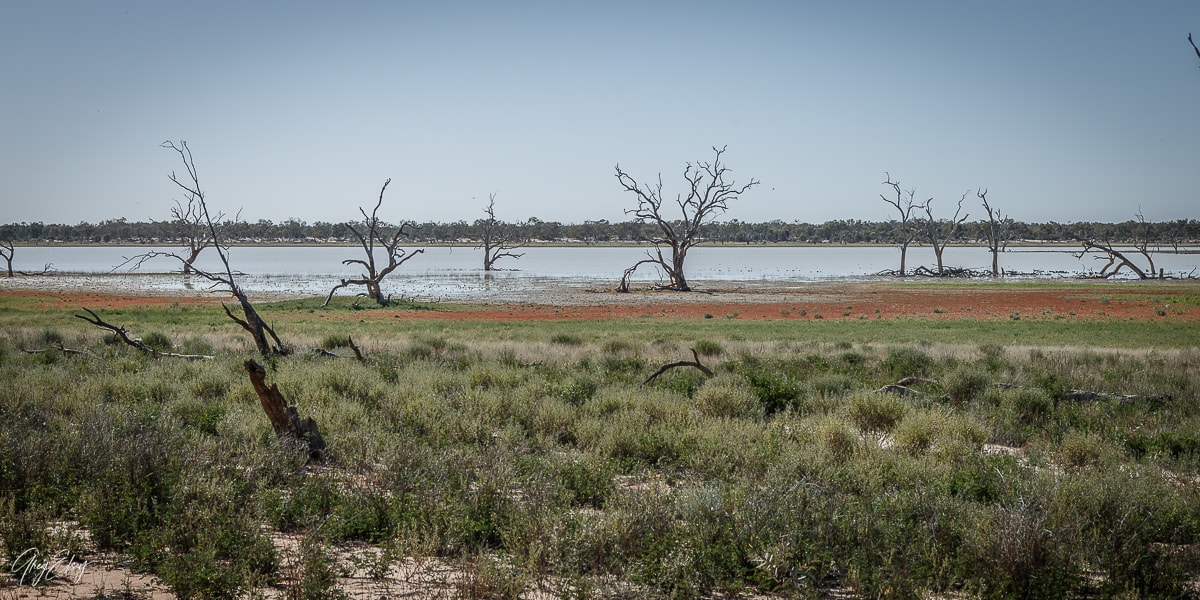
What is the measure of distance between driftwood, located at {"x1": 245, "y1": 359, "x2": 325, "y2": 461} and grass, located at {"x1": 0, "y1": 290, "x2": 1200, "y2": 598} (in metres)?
0.23

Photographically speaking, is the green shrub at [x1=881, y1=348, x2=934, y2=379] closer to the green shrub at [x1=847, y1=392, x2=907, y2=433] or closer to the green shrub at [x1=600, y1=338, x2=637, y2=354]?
the green shrub at [x1=847, y1=392, x2=907, y2=433]

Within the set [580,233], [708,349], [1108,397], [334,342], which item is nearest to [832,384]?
[1108,397]

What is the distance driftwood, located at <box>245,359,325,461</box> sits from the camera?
28.4ft

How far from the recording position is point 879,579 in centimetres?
536

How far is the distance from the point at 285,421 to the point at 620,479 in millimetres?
3762

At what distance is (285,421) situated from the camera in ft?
29.1

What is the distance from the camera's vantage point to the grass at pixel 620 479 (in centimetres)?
558

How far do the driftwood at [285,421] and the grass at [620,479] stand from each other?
0.23 meters

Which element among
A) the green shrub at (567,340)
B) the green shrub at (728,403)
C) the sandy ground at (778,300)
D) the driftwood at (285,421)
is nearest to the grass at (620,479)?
the green shrub at (728,403)

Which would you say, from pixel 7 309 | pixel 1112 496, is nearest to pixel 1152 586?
pixel 1112 496

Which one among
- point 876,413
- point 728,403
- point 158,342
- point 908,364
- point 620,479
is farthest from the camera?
point 158,342

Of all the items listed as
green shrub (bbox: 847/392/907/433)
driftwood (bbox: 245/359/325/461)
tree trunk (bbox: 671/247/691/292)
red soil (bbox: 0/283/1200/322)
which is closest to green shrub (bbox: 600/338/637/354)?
green shrub (bbox: 847/392/907/433)

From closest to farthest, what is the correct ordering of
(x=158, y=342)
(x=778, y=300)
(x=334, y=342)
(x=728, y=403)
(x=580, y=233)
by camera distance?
1. (x=728, y=403)
2. (x=158, y=342)
3. (x=334, y=342)
4. (x=778, y=300)
5. (x=580, y=233)

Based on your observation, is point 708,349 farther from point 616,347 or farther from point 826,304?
point 826,304
